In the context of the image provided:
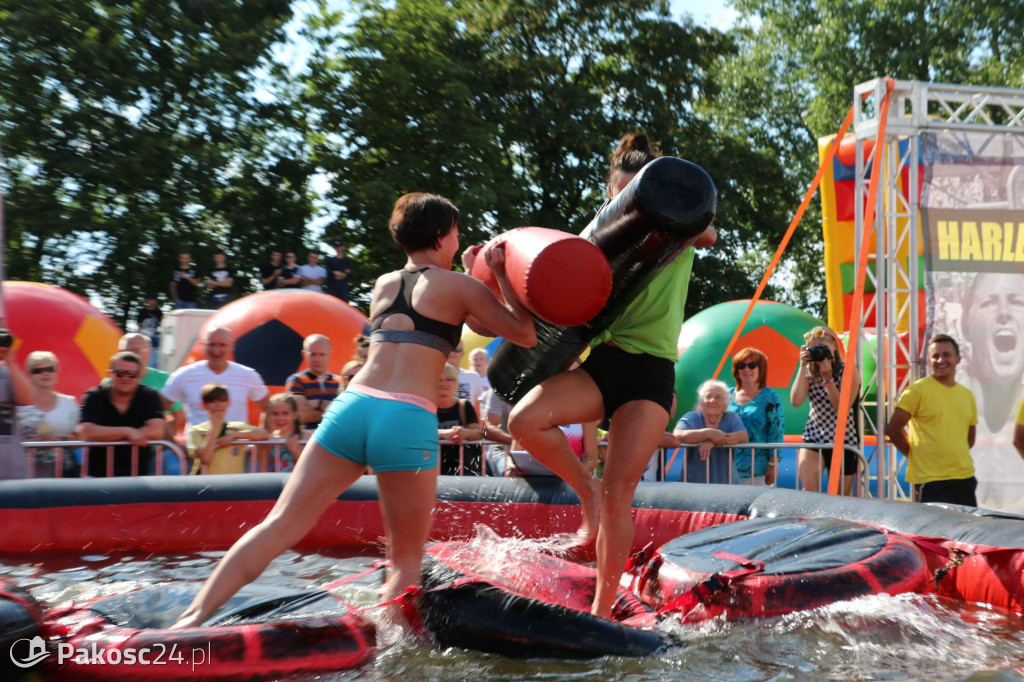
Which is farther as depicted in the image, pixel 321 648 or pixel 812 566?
pixel 812 566

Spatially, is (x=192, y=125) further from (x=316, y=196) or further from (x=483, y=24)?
(x=483, y=24)

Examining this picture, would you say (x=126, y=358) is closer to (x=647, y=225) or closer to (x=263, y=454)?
(x=263, y=454)

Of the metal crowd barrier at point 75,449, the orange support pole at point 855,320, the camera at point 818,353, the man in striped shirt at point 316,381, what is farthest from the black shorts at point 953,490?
the metal crowd barrier at point 75,449

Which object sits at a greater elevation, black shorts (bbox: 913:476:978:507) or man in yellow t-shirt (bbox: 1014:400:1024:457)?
man in yellow t-shirt (bbox: 1014:400:1024:457)

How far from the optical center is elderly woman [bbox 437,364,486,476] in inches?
249

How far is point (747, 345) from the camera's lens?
1093 cm

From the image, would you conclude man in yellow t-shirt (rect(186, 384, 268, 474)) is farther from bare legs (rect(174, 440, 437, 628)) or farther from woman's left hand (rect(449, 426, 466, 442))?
bare legs (rect(174, 440, 437, 628))

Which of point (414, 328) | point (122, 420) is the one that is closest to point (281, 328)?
point (122, 420)

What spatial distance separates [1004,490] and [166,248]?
45.5ft

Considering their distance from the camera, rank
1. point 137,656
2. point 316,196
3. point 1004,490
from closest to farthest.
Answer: point 137,656, point 1004,490, point 316,196

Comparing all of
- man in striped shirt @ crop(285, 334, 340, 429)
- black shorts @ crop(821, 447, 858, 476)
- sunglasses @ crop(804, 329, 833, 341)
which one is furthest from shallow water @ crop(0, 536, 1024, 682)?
sunglasses @ crop(804, 329, 833, 341)

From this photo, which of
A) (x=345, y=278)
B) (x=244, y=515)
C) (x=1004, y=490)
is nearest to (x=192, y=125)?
(x=345, y=278)

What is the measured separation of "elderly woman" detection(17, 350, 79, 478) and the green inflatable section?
595 cm

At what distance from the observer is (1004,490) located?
22.3 ft
